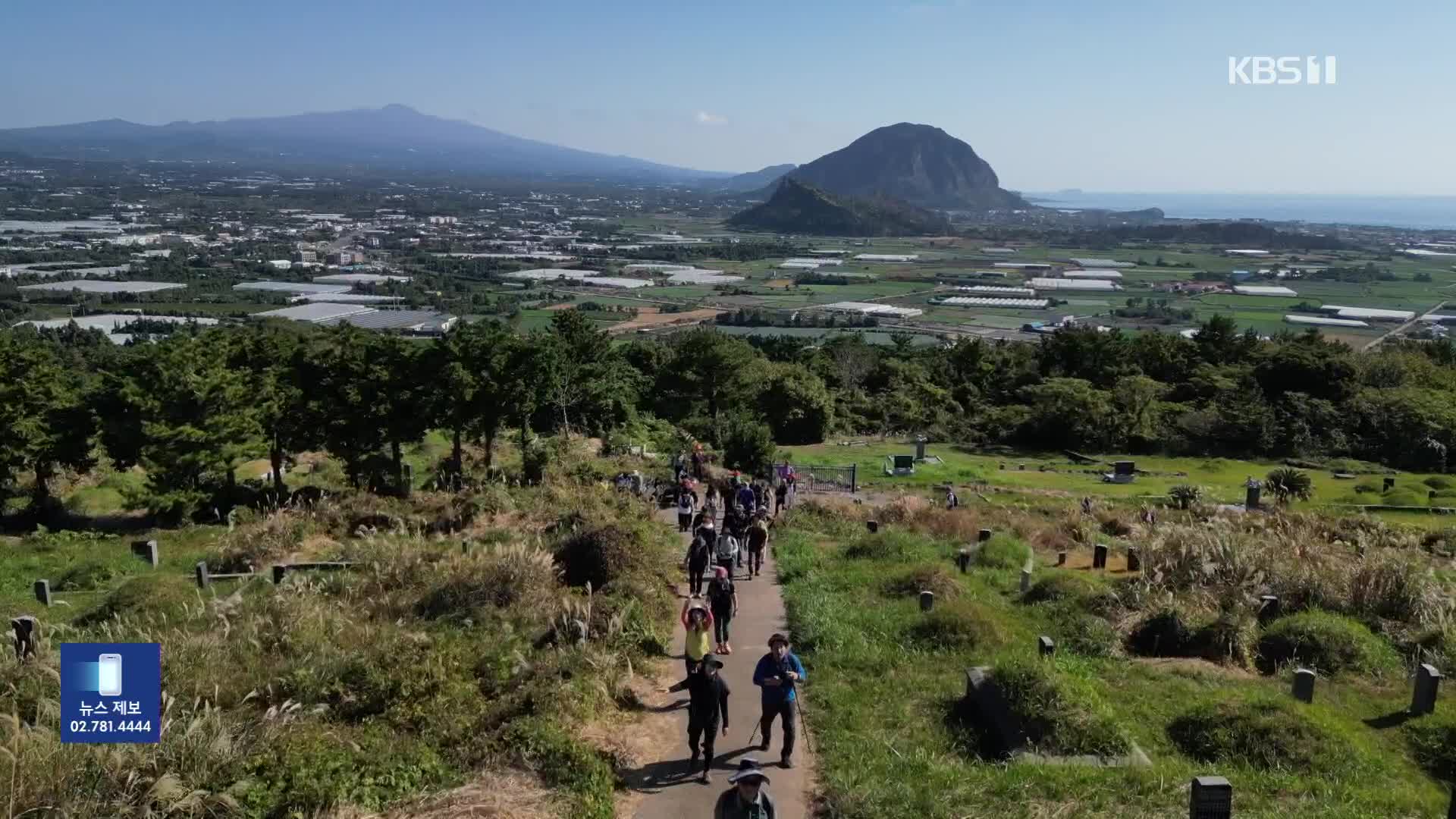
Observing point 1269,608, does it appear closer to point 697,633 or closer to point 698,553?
point 698,553

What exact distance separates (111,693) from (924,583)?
30.8 feet

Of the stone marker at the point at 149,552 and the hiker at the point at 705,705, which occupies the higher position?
the hiker at the point at 705,705

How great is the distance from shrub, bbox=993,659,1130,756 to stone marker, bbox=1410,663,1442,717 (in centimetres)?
361

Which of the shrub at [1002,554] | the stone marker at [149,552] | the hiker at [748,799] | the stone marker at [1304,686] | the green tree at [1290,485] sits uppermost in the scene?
the hiker at [748,799]

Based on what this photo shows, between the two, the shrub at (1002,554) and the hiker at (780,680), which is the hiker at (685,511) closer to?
the shrub at (1002,554)

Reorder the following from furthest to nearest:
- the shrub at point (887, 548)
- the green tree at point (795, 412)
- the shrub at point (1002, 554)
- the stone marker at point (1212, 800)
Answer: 1. the green tree at point (795, 412)
2. the shrub at point (1002, 554)
3. the shrub at point (887, 548)
4. the stone marker at point (1212, 800)

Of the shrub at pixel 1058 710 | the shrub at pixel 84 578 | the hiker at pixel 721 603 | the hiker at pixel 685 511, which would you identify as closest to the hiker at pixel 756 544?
the hiker at pixel 685 511

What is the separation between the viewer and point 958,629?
11055mm

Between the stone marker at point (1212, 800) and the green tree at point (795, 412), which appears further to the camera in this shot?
the green tree at point (795, 412)

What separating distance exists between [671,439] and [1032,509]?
11838 millimetres

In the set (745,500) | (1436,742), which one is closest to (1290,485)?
(745,500)

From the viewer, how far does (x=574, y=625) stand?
1019 cm

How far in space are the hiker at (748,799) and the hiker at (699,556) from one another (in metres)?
5.73

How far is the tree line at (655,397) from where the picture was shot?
22453mm
